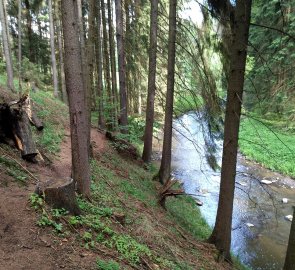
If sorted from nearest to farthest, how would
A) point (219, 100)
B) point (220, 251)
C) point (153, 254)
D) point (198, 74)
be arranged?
point (153, 254)
point (220, 251)
point (219, 100)
point (198, 74)

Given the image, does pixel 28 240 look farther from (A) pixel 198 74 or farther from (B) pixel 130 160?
(B) pixel 130 160

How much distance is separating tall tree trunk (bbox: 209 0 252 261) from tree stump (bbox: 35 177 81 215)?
3073mm

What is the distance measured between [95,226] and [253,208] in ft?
25.2

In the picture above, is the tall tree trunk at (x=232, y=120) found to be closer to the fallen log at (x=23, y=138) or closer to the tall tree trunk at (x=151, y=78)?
the fallen log at (x=23, y=138)

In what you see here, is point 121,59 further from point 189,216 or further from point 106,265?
point 106,265

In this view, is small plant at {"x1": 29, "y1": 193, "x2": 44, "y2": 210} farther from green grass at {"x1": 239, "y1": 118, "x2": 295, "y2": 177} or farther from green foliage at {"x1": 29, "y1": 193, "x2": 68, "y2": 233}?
green grass at {"x1": 239, "y1": 118, "x2": 295, "y2": 177}

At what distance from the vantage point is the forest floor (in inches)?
150

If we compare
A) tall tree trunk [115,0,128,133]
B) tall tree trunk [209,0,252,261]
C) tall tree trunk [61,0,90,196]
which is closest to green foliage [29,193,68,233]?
tall tree trunk [61,0,90,196]

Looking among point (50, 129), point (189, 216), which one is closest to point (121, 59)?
point (50, 129)

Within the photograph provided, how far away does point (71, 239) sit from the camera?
4.11 m

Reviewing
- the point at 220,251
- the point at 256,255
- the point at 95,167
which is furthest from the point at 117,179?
the point at 256,255

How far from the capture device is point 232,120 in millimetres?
5988

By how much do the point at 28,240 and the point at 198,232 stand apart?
4993mm

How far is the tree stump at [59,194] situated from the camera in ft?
14.5
